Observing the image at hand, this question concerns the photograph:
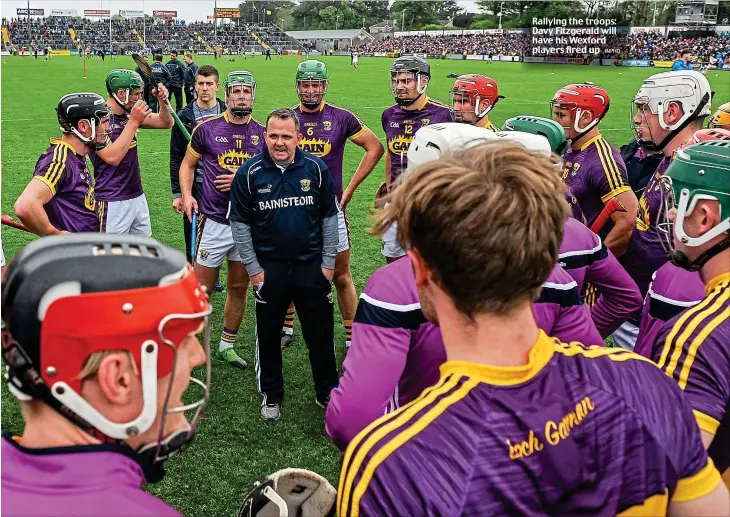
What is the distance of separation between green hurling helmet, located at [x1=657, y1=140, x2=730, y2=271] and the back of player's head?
1.18 meters

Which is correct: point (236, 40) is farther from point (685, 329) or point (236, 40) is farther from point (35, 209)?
point (685, 329)

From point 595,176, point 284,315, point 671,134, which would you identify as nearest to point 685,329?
point 595,176

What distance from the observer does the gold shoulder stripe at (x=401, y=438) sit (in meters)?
1.36

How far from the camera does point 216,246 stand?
585 centimetres

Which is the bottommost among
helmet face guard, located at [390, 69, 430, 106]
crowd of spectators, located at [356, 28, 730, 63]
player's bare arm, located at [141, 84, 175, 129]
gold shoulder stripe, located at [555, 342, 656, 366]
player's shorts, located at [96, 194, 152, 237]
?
player's shorts, located at [96, 194, 152, 237]

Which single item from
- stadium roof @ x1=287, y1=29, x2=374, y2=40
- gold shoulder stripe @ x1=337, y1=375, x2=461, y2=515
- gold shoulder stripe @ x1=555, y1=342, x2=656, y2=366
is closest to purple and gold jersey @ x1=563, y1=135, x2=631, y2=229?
gold shoulder stripe @ x1=555, y1=342, x2=656, y2=366

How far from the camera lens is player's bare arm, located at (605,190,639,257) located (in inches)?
186

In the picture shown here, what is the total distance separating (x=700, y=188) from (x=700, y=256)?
0.26 m

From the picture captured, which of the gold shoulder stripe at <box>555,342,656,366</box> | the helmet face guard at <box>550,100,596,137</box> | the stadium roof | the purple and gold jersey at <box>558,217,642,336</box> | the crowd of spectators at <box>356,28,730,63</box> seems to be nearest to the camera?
the gold shoulder stripe at <box>555,342,656,366</box>

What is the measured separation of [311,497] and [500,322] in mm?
885

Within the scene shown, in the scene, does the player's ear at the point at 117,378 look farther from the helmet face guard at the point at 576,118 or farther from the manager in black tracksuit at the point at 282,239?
the helmet face guard at the point at 576,118

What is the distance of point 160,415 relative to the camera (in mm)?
1551

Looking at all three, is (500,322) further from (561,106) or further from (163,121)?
(163,121)

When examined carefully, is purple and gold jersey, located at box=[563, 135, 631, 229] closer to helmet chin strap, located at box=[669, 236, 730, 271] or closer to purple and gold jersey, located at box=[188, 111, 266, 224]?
helmet chin strap, located at box=[669, 236, 730, 271]
